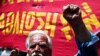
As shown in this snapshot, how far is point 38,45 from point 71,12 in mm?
547

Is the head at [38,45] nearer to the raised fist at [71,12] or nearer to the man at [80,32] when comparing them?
the man at [80,32]

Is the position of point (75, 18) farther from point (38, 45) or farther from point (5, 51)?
point (5, 51)

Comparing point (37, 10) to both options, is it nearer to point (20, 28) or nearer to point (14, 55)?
point (20, 28)

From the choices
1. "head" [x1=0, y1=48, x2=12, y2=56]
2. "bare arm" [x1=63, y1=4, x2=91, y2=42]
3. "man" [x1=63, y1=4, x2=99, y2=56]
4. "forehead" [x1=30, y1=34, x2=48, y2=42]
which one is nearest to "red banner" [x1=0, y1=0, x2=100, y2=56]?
"head" [x1=0, y1=48, x2=12, y2=56]

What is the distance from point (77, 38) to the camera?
2162 mm

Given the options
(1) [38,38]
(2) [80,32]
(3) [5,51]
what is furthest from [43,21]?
(2) [80,32]

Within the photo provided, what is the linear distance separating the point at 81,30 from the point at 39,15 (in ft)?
6.92

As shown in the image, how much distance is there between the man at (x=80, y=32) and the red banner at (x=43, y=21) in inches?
67.3

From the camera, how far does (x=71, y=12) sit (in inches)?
82.6

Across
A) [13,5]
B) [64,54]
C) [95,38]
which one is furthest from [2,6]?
[95,38]

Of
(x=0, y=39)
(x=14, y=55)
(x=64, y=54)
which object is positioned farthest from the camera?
(x=0, y=39)

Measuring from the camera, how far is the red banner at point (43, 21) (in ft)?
13.2

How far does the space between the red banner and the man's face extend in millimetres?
1321


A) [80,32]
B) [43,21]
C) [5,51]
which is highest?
[80,32]
